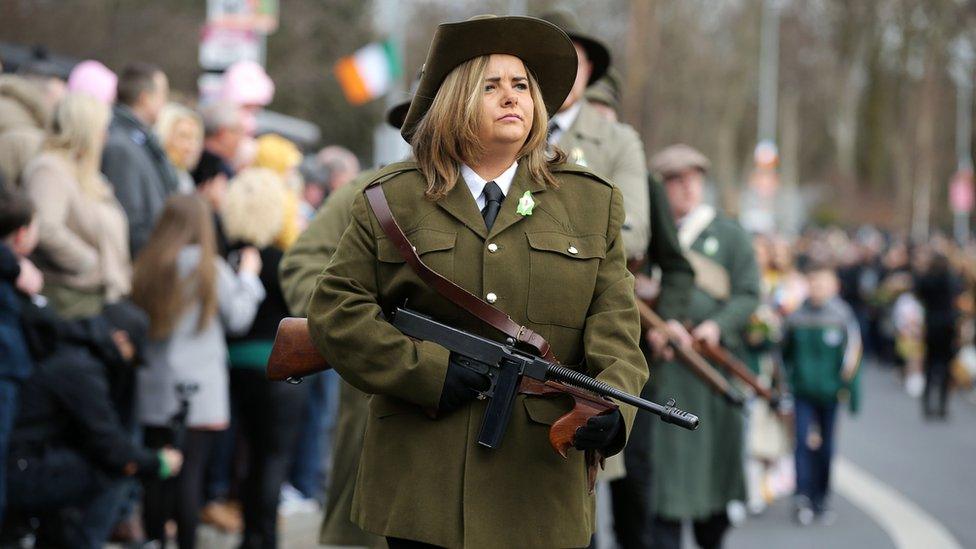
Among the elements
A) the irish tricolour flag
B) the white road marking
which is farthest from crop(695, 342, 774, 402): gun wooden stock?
the irish tricolour flag

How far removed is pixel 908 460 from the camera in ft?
42.5

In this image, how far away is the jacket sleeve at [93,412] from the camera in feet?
19.3

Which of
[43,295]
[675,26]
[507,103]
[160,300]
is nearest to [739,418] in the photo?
[160,300]

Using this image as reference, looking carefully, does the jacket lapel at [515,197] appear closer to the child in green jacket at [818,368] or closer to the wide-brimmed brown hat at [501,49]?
the wide-brimmed brown hat at [501,49]

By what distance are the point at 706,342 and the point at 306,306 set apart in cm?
249

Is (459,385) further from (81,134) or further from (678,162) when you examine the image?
(678,162)

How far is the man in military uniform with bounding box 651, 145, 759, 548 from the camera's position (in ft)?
23.6

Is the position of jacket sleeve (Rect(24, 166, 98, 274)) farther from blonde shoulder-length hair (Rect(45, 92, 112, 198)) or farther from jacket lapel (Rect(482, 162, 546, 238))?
jacket lapel (Rect(482, 162, 546, 238))

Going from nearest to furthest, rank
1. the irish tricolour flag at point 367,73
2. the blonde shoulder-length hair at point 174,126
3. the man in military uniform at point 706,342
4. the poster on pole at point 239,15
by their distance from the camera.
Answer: the man in military uniform at point 706,342, the blonde shoulder-length hair at point 174,126, the poster on pole at point 239,15, the irish tricolour flag at point 367,73

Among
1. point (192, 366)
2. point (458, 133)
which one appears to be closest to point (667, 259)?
point (192, 366)

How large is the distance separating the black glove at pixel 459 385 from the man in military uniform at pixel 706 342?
3.54m

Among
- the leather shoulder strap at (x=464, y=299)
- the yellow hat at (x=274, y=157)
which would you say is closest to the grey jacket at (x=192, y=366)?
the yellow hat at (x=274, y=157)

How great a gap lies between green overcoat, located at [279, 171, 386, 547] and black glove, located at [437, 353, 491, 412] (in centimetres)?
155

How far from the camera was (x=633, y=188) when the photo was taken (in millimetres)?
5613
